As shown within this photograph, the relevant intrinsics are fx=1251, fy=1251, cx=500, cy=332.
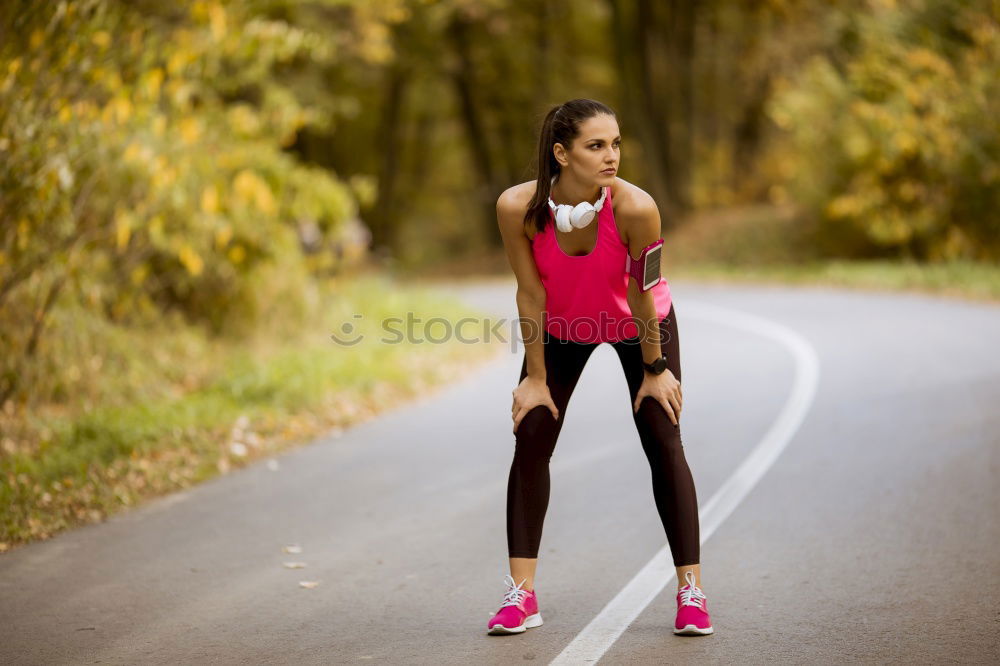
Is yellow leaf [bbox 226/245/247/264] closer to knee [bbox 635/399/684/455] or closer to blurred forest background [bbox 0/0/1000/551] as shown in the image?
blurred forest background [bbox 0/0/1000/551]

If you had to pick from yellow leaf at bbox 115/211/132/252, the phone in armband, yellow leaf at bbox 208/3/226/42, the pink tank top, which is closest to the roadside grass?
yellow leaf at bbox 115/211/132/252

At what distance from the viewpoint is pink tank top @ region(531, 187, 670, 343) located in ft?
15.6

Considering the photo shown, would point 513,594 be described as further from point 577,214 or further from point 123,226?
point 123,226

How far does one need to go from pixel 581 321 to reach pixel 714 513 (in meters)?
2.41

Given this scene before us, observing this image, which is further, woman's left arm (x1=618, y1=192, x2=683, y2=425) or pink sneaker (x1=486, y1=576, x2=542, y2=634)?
pink sneaker (x1=486, y1=576, x2=542, y2=634)

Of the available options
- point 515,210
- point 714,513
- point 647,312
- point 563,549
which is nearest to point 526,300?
point 515,210

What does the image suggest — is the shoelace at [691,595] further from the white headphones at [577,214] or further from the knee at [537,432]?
the white headphones at [577,214]

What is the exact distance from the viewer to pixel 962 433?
882 centimetres

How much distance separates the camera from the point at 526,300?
486 centimetres

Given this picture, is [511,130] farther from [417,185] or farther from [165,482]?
[165,482]

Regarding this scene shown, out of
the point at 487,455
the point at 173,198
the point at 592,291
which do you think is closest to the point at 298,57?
the point at 173,198

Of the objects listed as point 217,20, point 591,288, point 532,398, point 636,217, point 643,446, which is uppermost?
point 217,20

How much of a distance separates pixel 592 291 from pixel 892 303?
48.7 ft

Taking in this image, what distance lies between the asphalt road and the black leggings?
39cm
